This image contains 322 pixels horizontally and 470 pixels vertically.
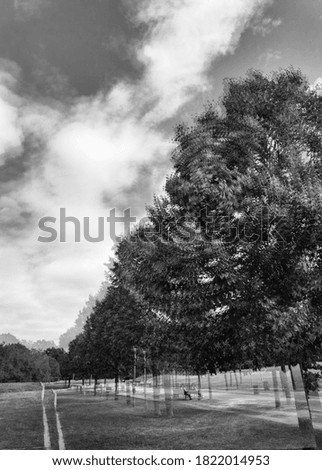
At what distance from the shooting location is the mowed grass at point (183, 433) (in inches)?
607

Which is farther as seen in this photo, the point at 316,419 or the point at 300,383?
the point at 316,419

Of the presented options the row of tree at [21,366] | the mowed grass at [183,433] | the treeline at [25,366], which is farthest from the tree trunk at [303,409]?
the row of tree at [21,366]

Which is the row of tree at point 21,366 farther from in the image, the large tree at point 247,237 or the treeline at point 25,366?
the large tree at point 247,237

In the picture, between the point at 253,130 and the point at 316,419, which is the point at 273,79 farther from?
the point at 316,419

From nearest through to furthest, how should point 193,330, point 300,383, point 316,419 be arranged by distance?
point 193,330 < point 300,383 < point 316,419

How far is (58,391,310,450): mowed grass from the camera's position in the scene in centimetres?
1541

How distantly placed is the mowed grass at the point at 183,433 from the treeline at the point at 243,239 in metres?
6.11

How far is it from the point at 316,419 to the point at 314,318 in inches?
503

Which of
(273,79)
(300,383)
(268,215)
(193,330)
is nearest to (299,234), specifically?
(268,215)

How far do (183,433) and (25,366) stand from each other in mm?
125556

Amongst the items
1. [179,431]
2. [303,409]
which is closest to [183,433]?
[179,431]

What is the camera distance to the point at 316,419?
1914cm

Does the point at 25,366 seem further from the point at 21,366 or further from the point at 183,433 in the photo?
the point at 183,433

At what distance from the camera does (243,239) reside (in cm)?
925
